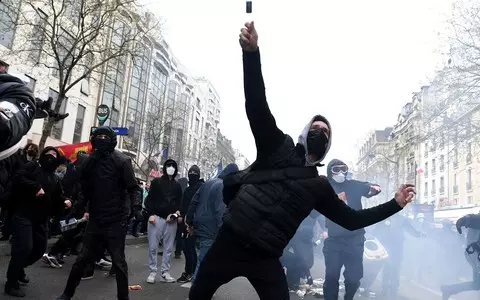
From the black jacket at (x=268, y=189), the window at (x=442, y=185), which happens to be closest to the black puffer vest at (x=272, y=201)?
the black jacket at (x=268, y=189)

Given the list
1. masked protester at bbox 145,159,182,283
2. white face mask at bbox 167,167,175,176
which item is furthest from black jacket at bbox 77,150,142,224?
white face mask at bbox 167,167,175,176

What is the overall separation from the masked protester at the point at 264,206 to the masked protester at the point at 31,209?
3.07 metres

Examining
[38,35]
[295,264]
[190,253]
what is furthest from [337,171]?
[38,35]

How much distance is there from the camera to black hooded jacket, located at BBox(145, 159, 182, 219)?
23.2 feet

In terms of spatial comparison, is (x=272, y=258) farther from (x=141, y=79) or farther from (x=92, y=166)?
(x=141, y=79)

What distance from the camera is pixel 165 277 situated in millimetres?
6965

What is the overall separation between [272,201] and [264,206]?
6 centimetres

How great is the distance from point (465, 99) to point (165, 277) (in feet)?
46.6

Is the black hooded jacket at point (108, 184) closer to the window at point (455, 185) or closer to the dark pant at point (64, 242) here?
the dark pant at point (64, 242)

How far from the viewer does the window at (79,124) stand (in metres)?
29.9

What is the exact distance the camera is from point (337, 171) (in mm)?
5676

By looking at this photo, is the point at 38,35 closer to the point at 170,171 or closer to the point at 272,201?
the point at 170,171

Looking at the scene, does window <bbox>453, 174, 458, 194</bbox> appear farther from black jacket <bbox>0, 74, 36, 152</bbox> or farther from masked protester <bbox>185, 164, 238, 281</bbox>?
black jacket <bbox>0, 74, 36, 152</bbox>

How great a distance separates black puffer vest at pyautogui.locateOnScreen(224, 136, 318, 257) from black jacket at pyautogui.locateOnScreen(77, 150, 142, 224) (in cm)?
244
